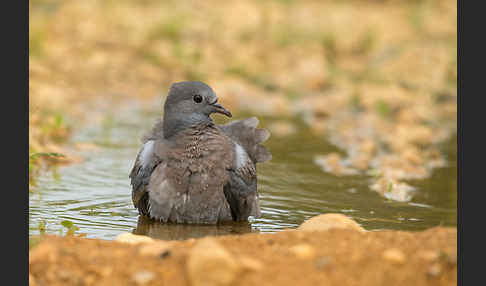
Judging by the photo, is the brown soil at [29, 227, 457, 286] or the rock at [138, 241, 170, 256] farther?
the rock at [138, 241, 170, 256]

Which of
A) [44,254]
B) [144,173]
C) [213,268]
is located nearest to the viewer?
[213,268]

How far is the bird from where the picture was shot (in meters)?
5.46

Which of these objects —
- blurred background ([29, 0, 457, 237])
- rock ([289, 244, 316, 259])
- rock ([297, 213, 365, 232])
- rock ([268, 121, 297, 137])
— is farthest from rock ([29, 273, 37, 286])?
rock ([268, 121, 297, 137])

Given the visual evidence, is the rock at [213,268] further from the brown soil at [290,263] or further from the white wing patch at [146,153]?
the white wing patch at [146,153]

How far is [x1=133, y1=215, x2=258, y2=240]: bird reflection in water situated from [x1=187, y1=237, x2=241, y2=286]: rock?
1.76 metres

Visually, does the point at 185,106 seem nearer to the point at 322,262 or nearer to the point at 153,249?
the point at 153,249

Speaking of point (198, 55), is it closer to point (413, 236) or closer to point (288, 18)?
point (288, 18)

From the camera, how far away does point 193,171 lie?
5449 mm

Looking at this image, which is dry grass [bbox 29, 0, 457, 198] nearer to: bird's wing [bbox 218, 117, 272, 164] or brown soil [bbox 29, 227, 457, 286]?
bird's wing [bbox 218, 117, 272, 164]

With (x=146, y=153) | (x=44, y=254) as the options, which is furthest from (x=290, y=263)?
(x=146, y=153)

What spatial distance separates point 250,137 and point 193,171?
0.87m

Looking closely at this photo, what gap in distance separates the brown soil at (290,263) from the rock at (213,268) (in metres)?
0.06

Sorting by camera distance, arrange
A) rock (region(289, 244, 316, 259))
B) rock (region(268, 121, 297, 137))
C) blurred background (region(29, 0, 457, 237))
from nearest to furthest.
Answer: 1. rock (region(289, 244, 316, 259))
2. blurred background (region(29, 0, 457, 237))
3. rock (region(268, 121, 297, 137))

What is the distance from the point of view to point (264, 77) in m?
12.2
